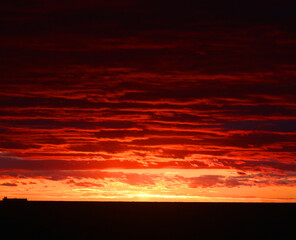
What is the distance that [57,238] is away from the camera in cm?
2755

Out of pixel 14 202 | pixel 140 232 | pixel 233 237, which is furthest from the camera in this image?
pixel 14 202

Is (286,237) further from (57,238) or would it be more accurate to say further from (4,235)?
(4,235)

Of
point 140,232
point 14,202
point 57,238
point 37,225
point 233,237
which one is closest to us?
point 57,238

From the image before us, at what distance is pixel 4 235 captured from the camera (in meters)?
27.7

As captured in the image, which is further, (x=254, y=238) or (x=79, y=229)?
(x=79, y=229)

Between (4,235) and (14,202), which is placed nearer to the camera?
(4,235)

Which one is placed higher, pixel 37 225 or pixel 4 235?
pixel 37 225

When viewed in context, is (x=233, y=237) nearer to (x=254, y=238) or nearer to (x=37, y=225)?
(x=254, y=238)

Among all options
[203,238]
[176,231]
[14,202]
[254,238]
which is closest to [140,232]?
[176,231]

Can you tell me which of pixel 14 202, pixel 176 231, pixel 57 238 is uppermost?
pixel 14 202

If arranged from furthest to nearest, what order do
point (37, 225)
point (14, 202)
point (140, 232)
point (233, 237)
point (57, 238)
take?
point (14, 202), point (37, 225), point (140, 232), point (233, 237), point (57, 238)

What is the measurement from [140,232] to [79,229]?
4369 mm

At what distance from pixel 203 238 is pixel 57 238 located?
8.25m

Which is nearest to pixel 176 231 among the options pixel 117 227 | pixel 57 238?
pixel 117 227
